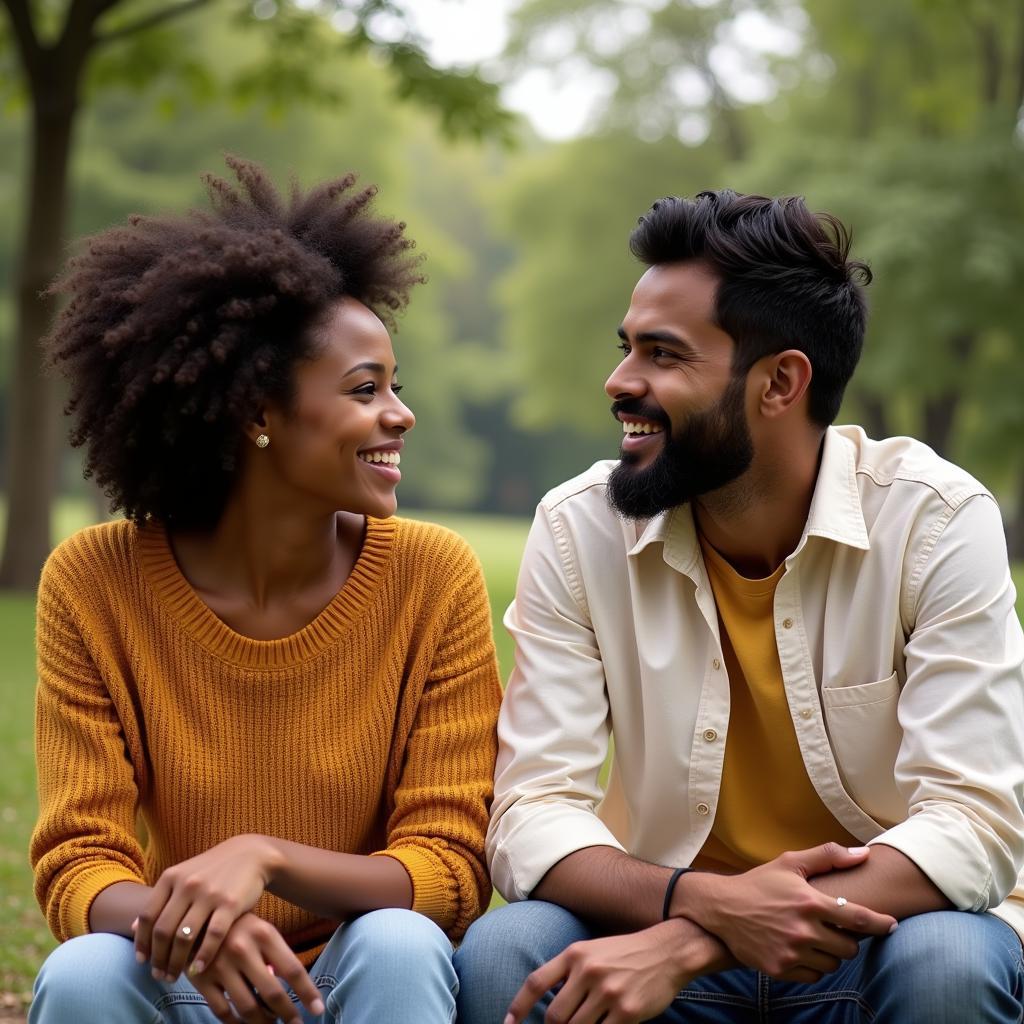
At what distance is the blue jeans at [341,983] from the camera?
2.73 metres

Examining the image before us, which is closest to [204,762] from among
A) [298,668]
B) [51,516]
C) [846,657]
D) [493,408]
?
[298,668]

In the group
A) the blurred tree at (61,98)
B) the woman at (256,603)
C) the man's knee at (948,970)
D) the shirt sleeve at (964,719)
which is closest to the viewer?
the man's knee at (948,970)

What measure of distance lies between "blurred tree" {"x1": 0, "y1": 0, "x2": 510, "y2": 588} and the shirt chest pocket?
10.5 meters

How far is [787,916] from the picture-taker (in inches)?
112

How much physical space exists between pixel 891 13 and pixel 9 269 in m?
18.4

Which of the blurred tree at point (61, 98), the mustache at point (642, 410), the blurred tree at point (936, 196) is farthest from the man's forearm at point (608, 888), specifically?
the blurred tree at point (936, 196)

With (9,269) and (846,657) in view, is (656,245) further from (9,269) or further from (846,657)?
(9,269)

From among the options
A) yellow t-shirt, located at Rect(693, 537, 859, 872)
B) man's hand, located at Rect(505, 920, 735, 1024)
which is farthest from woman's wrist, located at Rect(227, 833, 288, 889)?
yellow t-shirt, located at Rect(693, 537, 859, 872)

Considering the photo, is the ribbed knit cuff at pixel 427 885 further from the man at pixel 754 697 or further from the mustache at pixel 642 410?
the mustache at pixel 642 410

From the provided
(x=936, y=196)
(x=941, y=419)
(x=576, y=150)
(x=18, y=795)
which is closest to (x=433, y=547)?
(x=18, y=795)

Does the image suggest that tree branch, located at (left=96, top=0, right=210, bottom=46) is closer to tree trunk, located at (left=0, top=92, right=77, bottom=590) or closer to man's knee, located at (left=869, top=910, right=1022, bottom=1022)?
tree trunk, located at (left=0, top=92, right=77, bottom=590)

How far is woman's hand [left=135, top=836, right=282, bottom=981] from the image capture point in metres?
2.77

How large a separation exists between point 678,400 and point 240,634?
1.11m

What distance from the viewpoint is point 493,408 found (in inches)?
2281
